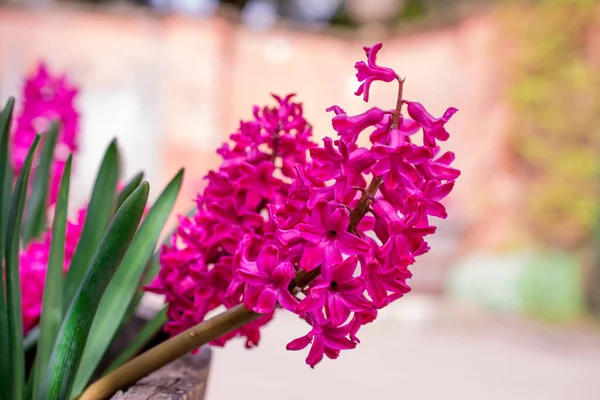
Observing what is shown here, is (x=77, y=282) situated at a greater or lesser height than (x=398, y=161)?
lesser

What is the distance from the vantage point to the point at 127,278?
63cm

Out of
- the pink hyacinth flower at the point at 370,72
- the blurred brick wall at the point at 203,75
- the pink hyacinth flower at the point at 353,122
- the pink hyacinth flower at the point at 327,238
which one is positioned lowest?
the blurred brick wall at the point at 203,75

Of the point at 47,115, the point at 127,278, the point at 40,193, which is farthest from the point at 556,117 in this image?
the point at 127,278

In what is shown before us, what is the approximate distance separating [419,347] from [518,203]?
2037 mm

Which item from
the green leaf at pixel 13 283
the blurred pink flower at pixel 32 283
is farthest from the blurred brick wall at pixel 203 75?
the green leaf at pixel 13 283

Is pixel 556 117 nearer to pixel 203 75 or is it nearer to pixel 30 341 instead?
pixel 203 75

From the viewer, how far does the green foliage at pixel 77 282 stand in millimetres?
483

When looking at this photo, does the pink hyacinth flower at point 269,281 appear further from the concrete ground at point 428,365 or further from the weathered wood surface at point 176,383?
the concrete ground at point 428,365

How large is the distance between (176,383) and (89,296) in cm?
11

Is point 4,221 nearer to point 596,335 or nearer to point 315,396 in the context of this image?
point 315,396

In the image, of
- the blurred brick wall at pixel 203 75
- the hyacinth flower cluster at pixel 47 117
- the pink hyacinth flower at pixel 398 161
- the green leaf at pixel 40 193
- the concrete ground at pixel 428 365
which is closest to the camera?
the pink hyacinth flower at pixel 398 161

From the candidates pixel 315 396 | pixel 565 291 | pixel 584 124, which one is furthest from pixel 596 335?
pixel 315 396

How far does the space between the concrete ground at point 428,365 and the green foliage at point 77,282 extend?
8.35ft

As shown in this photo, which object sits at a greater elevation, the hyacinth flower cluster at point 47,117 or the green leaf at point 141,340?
the hyacinth flower cluster at point 47,117
